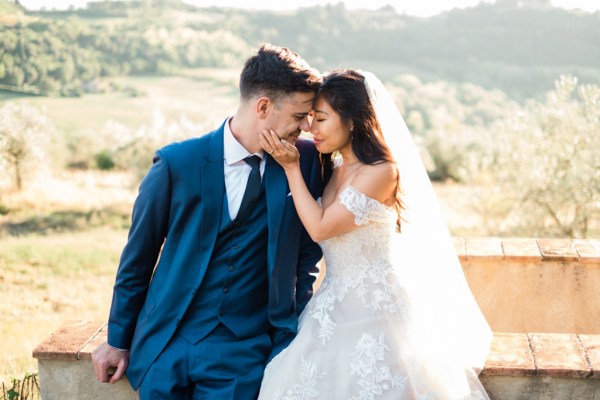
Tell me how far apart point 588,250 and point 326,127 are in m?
2.28

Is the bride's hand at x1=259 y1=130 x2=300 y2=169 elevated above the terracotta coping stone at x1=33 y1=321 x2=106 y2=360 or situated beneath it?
elevated above

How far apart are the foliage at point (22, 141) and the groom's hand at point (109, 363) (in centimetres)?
648

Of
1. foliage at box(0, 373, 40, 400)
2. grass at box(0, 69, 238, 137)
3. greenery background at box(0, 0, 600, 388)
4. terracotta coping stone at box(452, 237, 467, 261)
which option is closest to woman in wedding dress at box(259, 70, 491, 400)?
terracotta coping stone at box(452, 237, 467, 261)

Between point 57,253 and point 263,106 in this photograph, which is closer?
point 263,106

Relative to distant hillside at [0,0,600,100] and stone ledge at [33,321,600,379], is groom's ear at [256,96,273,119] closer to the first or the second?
stone ledge at [33,321,600,379]

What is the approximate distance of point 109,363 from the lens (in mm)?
2898

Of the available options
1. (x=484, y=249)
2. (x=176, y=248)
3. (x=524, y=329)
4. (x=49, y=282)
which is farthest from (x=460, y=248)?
(x=49, y=282)

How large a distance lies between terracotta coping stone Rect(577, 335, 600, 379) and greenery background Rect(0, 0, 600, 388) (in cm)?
341

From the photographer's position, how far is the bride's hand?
9.39ft

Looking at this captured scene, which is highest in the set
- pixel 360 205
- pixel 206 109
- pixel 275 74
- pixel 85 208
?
pixel 275 74

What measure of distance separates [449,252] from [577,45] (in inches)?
506

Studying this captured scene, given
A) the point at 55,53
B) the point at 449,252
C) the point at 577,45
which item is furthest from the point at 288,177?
the point at 577,45

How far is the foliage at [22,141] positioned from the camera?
350 inches

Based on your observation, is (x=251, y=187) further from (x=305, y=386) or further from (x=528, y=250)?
(x=528, y=250)
